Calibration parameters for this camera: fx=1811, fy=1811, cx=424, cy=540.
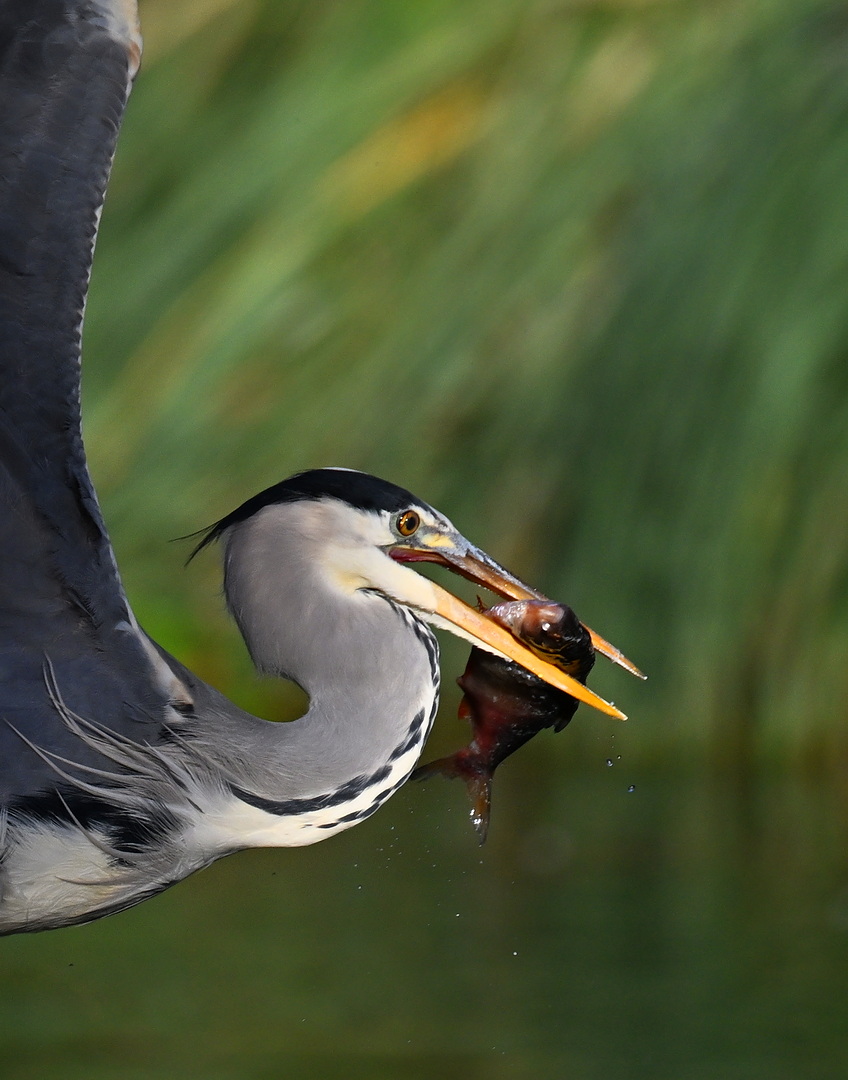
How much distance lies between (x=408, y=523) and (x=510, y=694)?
0.98ft

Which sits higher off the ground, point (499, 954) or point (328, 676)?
point (328, 676)

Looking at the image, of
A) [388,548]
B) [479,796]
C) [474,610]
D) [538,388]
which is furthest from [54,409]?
[538,388]

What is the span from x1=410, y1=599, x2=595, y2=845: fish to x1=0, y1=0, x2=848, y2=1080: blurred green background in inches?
61.2

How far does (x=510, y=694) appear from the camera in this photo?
269cm

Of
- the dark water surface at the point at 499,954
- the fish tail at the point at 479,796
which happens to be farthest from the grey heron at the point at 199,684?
the dark water surface at the point at 499,954

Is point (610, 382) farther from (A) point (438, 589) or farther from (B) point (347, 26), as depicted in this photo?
(A) point (438, 589)

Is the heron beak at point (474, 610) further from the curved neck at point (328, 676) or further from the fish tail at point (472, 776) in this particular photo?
the fish tail at point (472, 776)

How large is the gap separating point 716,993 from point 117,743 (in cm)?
175

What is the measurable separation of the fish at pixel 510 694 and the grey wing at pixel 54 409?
1.48ft

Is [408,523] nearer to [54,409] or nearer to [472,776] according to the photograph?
[472,776]

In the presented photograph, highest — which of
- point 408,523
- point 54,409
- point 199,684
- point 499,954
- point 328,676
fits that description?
point 408,523

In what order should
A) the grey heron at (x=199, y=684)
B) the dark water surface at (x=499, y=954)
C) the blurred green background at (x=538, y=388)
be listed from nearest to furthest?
the grey heron at (x=199, y=684), the dark water surface at (x=499, y=954), the blurred green background at (x=538, y=388)

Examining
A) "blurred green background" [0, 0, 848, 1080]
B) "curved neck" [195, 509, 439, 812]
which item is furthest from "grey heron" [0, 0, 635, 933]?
"blurred green background" [0, 0, 848, 1080]

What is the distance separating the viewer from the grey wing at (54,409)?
2.43 metres
